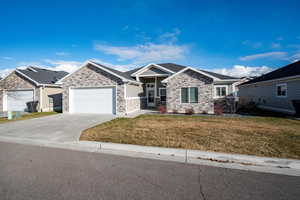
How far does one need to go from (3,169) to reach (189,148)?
5068 mm

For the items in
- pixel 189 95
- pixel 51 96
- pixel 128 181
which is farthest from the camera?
pixel 51 96

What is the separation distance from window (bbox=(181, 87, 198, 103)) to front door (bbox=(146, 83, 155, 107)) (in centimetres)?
458

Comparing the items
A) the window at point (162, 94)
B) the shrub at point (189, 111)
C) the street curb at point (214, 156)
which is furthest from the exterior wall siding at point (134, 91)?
the street curb at point (214, 156)

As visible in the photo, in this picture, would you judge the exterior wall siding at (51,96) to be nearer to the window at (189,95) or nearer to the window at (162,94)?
the window at (162,94)

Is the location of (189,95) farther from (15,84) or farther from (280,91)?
(15,84)

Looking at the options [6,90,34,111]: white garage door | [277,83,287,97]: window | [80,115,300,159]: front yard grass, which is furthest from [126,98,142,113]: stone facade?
[277,83,287,97]: window

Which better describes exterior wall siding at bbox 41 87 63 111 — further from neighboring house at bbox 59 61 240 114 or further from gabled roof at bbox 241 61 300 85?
gabled roof at bbox 241 61 300 85

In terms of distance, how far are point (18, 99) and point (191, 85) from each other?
1850 centimetres

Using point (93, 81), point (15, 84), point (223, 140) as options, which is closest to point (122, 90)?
point (93, 81)

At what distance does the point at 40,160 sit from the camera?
→ 4223 millimetres

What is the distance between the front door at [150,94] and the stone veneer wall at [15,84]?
38.3ft

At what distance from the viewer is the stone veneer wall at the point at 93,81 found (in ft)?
41.8

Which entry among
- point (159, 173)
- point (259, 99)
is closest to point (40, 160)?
point (159, 173)

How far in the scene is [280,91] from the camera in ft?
44.0
